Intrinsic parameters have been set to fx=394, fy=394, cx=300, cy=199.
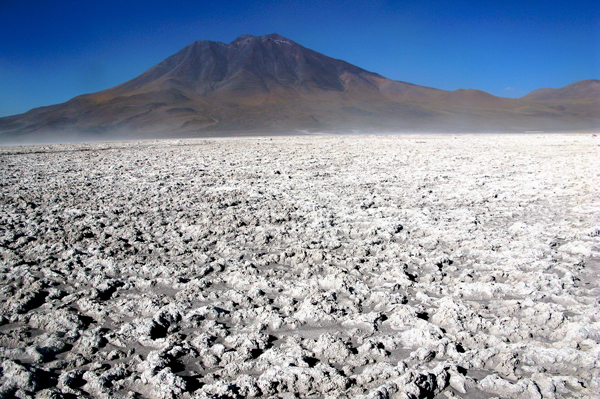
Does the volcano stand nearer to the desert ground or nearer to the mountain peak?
the mountain peak

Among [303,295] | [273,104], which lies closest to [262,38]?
[273,104]

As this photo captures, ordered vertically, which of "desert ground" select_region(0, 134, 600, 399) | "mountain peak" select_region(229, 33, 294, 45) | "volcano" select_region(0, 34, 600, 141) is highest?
"mountain peak" select_region(229, 33, 294, 45)

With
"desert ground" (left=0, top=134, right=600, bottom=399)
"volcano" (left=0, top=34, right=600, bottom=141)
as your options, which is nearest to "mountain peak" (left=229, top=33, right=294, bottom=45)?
"volcano" (left=0, top=34, right=600, bottom=141)

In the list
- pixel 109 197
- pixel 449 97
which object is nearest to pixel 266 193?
pixel 109 197

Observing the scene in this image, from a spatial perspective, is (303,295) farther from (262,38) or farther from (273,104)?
(262,38)

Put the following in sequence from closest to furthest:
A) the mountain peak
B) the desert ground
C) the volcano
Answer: the desert ground, the volcano, the mountain peak

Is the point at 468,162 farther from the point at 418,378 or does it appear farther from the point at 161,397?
the point at 161,397

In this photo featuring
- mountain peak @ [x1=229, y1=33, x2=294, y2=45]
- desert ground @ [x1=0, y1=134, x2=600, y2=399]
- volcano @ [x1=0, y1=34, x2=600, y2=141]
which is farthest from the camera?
mountain peak @ [x1=229, y1=33, x2=294, y2=45]

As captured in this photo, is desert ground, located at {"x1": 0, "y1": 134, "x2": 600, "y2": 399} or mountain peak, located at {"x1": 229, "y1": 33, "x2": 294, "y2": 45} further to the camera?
mountain peak, located at {"x1": 229, "y1": 33, "x2": 294, "y2": 45}
